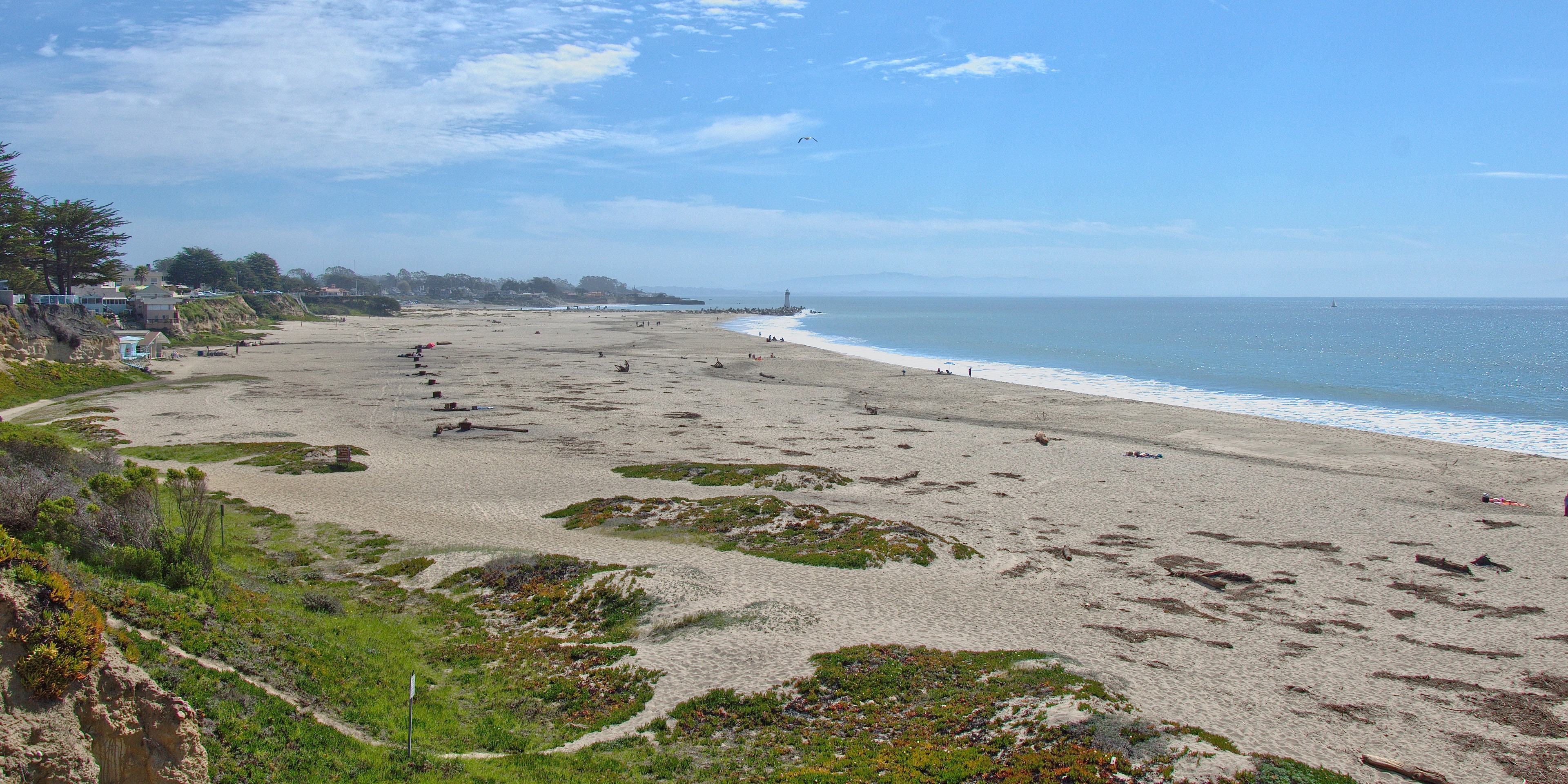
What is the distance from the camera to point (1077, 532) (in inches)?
833

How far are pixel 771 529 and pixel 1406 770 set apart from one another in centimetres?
1340

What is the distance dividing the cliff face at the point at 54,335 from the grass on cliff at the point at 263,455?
71.3 feet

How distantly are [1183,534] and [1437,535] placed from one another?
264 inches

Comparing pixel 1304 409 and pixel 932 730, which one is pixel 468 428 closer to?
pixel 932 730

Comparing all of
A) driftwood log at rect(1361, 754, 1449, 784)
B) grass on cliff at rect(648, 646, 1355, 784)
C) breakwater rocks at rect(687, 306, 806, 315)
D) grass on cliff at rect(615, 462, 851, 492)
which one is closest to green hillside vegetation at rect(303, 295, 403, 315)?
breakwater rocks at rect(687, 306, 806, 315)

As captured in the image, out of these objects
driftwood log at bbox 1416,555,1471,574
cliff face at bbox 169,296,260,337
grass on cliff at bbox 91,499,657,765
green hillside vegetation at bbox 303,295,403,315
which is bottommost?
grass on cliff at bbox 91,499,657,765

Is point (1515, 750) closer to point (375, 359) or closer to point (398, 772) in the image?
point (398, 772)

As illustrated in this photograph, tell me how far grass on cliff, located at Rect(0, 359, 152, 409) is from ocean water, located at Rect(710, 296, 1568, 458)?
4997 centimetres

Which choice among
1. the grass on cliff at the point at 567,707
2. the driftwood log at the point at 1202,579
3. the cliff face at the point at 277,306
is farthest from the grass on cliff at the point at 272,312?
the driftwood log at the point at 1202,579

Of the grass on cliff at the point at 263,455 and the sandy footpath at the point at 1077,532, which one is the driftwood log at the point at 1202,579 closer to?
the sandy footpath at the point at 1077,532

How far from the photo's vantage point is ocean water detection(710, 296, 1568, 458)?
40.8 metres

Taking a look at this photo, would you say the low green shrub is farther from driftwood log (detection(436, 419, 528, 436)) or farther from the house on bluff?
the house on bluff

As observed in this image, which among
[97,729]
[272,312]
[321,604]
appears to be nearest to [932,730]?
[97,729]

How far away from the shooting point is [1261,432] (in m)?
35.6
